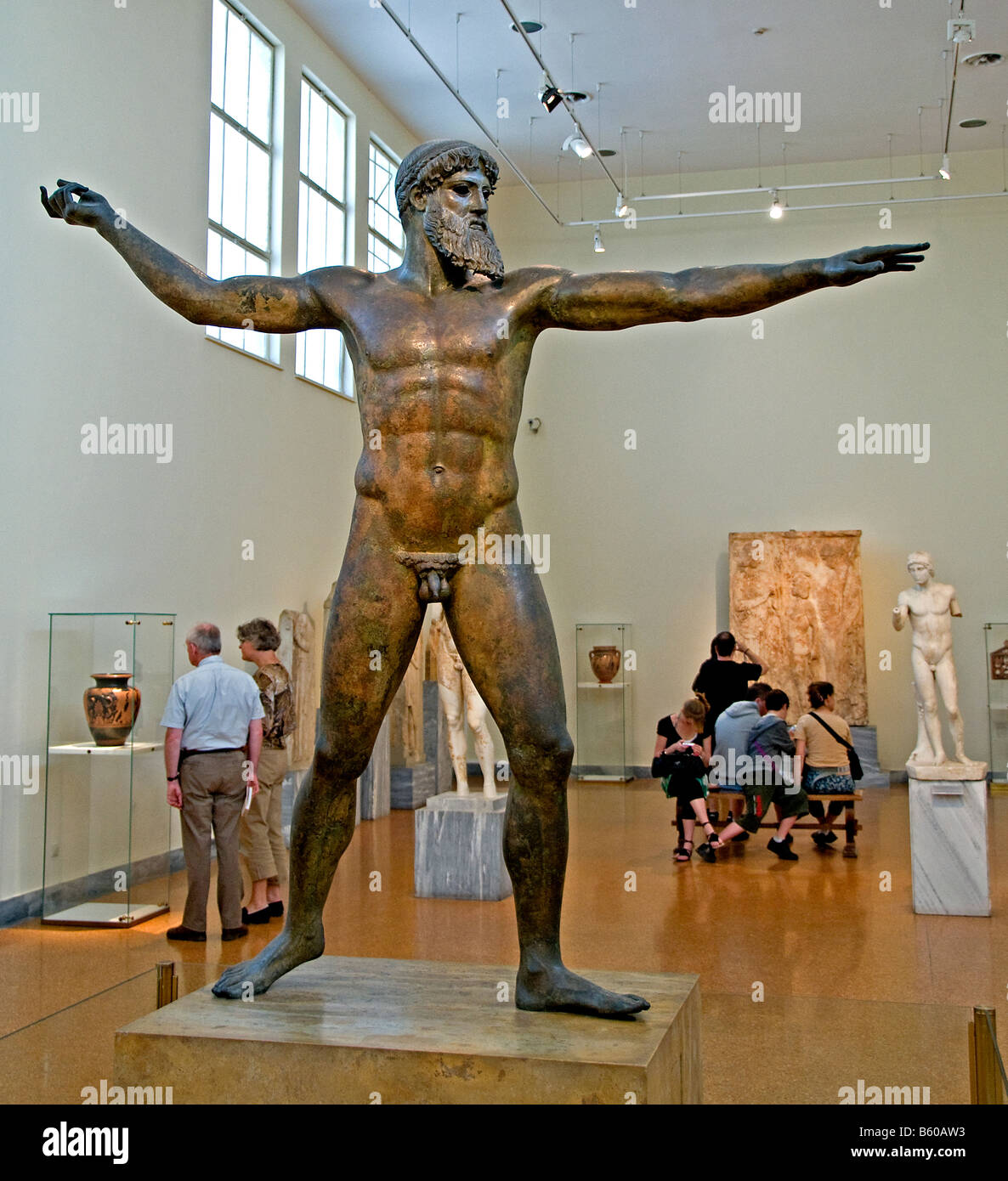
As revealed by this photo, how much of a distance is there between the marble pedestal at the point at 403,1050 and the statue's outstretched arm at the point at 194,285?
1946mm

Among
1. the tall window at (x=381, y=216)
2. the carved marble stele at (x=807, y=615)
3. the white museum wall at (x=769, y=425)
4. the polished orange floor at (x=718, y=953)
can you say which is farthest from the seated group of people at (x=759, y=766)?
the tall window at (x=381, y=216)

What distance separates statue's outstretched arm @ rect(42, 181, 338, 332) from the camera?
3469 millimetres

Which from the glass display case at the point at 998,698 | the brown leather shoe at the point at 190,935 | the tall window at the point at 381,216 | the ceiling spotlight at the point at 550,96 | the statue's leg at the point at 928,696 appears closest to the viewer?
the brown leather shoe at the point at 190,935

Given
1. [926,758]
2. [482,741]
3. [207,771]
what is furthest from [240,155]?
[926,758]

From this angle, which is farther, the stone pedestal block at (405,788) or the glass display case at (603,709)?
the glass display case at (603,709)

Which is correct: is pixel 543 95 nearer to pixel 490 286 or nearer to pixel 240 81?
pixel 240 81

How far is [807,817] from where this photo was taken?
11.7 m

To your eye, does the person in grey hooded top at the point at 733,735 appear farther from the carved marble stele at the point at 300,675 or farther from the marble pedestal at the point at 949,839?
the carved marble stele at the point at 300,675

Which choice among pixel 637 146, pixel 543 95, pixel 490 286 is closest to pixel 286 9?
pixel 543 95

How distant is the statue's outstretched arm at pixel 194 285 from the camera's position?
3469 millimetres

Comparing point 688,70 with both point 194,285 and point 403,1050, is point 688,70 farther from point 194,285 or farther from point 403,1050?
point 403,1050

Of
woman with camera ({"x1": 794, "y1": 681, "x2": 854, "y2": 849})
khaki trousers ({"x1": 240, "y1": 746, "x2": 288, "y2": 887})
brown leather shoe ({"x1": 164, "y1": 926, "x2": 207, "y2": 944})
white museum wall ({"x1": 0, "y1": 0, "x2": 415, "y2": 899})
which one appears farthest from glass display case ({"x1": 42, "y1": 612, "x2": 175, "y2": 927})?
woman with camera ({"x1": 794, "y1": 681, "x2": 854, "y2": 849})

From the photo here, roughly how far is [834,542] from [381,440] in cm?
1227

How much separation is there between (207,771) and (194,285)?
4.03 metres
